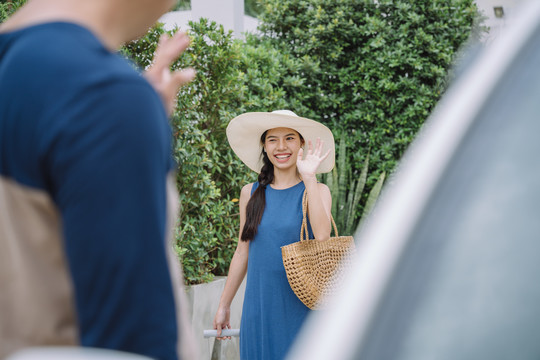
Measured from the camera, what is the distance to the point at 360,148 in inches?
283

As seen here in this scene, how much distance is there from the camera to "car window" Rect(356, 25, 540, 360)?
81 centimetres

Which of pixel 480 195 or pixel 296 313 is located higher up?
pixel 480 195

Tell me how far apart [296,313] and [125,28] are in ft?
8.52

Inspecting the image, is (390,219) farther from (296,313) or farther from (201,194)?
(201,194)

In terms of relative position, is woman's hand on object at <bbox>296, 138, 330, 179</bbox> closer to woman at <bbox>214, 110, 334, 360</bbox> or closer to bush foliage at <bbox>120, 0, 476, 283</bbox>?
woman at <bbox>214, 110, 334, 360</bbox>

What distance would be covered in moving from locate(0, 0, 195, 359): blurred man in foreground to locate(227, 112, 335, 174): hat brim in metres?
2.87

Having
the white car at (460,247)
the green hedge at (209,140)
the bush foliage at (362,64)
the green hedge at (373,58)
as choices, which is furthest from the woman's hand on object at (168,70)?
the green hedge at (373,58)

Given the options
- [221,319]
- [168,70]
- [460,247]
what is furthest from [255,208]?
[460,247]

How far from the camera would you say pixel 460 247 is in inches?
34.4

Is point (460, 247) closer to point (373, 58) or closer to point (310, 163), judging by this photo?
point (310, 163)

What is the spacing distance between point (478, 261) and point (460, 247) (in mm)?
32

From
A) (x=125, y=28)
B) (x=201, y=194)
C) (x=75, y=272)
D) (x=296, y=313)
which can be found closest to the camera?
(x=75, y=272)

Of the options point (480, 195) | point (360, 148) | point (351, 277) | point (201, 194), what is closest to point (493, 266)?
point (480, 195)

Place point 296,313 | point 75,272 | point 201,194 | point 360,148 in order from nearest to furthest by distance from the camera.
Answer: point 75,272 < point 296,313 < point 201,194 < point 360,148
